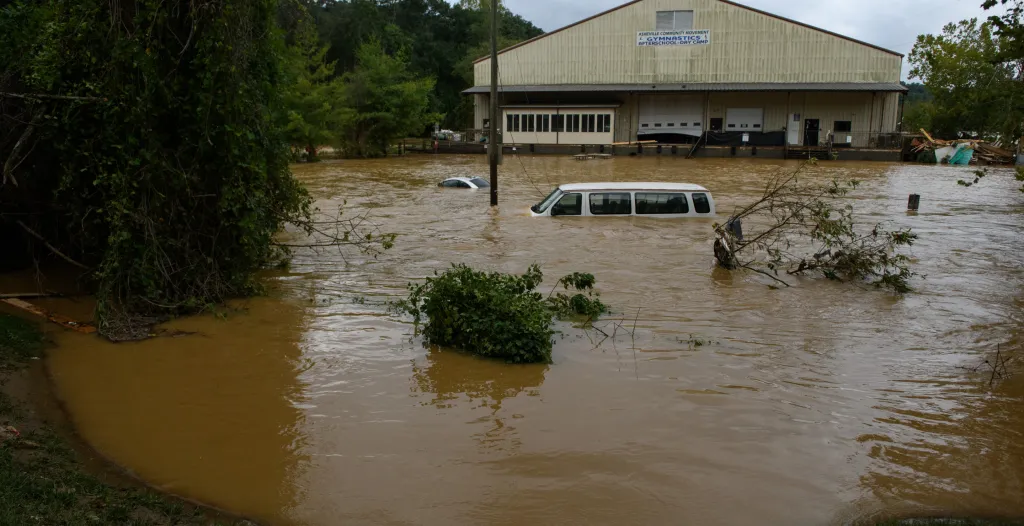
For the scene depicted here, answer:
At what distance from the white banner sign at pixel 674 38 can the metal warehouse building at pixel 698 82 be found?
0.07 m

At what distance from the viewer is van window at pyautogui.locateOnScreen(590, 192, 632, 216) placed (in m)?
17.9

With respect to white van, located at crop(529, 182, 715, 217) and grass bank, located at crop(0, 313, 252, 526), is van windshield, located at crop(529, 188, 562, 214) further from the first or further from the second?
grass bank, located at crop(0, 313, 252, 526)

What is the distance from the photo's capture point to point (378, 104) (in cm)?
5206

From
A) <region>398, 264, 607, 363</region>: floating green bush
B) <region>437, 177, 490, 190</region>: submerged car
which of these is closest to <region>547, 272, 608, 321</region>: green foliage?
<region>398, 264, 607, 363</region>: floating green bush

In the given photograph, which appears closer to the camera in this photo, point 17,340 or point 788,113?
point 17,340

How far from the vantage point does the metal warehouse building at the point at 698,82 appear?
5094 cm

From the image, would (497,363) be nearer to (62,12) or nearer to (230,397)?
(230,397)

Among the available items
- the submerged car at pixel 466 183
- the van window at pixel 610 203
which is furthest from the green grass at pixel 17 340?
the submerged car at pixel 466 183

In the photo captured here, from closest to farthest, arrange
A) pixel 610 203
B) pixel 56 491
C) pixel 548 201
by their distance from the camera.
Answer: pixel 56 491, pixel 610 203, pixel 548 201

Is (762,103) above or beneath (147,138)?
above

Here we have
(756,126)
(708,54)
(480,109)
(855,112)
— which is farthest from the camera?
(480,109)

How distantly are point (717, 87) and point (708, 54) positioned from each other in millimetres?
3167

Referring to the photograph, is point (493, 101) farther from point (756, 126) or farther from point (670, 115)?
point (756, 126)

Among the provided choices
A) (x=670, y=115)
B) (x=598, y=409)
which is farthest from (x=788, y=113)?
(x=598, y=409)
